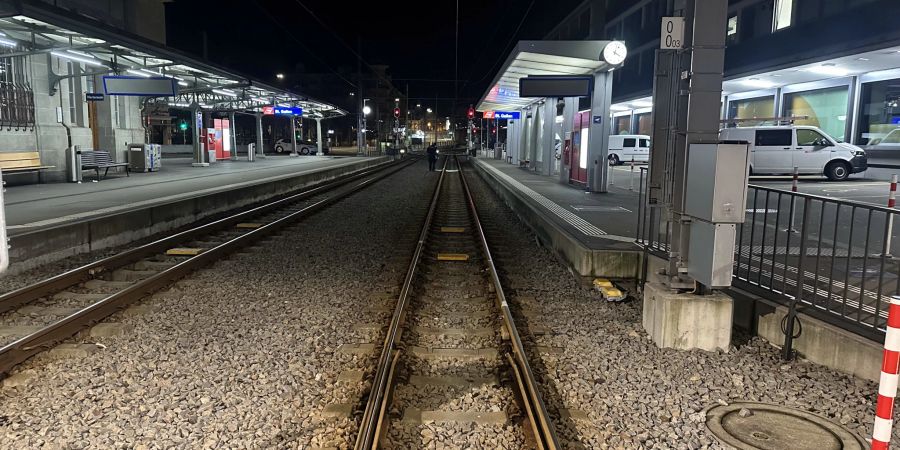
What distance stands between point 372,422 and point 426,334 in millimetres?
2284

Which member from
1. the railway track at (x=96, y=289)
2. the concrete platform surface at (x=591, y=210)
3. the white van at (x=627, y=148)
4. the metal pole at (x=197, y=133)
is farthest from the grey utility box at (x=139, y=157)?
the white van at (x=627, y=148)

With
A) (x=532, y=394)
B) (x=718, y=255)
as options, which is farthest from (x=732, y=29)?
(x=532, y=394)

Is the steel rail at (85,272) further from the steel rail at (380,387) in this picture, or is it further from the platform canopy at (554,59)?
the platform canopy at (554,59)

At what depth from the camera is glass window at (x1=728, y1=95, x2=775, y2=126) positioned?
28.1 metres

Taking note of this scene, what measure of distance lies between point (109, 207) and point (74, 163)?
7898 millimetres

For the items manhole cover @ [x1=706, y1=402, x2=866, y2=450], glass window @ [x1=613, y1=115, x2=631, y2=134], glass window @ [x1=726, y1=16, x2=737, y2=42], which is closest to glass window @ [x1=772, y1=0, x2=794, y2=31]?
glass window @ [x1=726, y1=16, x2=737, y2=42]

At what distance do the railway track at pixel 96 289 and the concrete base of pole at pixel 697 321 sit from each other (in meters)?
5.54

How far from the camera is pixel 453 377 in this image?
5.11 m

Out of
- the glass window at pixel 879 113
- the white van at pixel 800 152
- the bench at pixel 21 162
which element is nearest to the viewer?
the bench at pixel 21 162

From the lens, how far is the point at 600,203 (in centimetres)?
1530

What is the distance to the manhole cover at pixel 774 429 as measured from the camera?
3959 mm

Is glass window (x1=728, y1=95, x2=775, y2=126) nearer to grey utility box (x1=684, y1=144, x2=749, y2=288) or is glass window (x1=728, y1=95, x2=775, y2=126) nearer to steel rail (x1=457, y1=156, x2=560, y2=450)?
grey utility box (x1=684, y1=144, x2=749, y2=288)

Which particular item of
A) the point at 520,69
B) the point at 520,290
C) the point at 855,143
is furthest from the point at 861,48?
the point at 520,290

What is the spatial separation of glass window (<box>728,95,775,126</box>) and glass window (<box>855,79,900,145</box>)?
4145 millimetres
